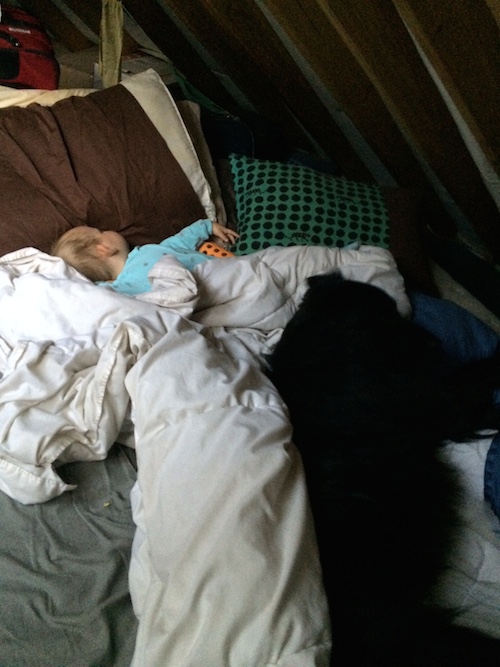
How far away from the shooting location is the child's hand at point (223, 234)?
5.82 feet

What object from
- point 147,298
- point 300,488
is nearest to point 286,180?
point 147,298

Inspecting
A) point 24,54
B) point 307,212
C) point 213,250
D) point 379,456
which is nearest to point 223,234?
point 213,250

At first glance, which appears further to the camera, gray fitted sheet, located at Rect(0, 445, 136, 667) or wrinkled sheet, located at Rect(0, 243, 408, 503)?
wrinkled sheet, located at Rect(0, 243, 408, 503)

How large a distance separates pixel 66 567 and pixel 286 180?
129cm

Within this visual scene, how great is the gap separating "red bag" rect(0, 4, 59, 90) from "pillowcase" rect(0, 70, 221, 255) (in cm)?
16

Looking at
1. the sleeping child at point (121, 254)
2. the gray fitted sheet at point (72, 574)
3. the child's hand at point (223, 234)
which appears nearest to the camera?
the gray fitted sheet at point (72, 574)

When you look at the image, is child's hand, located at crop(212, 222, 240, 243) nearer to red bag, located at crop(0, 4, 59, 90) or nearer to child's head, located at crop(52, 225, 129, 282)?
child's head, located at crop(52, 225, 129, 282)

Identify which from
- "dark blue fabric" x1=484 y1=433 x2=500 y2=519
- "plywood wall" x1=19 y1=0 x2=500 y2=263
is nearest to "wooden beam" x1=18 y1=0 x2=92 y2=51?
"plywood wall" x1=19 y1=0 x2=500 y2=263

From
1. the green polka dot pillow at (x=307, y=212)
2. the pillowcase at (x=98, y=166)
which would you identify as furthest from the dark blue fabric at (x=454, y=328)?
the pillowcase at (x=98, y=166)

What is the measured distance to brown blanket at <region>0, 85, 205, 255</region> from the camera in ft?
5.20

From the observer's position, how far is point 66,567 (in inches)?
36.1

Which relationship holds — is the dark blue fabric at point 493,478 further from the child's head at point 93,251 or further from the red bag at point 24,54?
the red bag at point 24,54

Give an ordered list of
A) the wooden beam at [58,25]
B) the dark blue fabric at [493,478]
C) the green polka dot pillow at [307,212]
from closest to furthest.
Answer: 1. the dark blue fabric at [493,478]
2. the green polka dot pillow at [307,212]
3. the wooden beam at [58,25]

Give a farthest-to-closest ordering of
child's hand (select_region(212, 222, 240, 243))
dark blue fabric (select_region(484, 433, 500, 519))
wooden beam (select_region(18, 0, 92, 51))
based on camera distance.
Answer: wooden beam (select_region(18, 0, 92, 51)), child's hand (select_region(212, 222, 240, 243)), dark blue fabric (select_region(484, 433, 500, 519))
